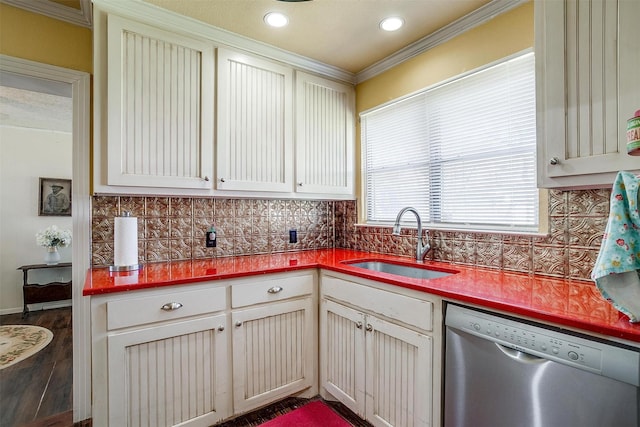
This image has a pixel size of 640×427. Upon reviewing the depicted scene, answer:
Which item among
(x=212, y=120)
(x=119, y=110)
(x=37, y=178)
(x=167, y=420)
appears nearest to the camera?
(x=167, y=420)

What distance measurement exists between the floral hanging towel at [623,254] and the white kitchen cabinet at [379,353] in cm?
62

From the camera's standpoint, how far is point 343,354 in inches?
75.8

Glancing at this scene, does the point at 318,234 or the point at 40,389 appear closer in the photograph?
the point at 40,389

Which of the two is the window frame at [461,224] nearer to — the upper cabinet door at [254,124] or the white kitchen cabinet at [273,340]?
the upper cabinet door at [254,124]

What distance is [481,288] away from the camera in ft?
4.63

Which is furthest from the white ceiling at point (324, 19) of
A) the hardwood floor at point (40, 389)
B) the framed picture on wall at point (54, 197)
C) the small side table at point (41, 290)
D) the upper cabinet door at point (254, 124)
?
the small side table at point (41, 290)

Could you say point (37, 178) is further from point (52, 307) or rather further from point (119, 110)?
point (119, 110)

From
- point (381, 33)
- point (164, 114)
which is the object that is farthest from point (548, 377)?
point (164, 114)

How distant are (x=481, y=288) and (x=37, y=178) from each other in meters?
5.35

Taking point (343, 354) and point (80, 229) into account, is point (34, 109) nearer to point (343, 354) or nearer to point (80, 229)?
point (80, 229)

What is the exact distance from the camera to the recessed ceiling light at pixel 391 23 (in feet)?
6.34

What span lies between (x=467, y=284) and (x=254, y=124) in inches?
64.7

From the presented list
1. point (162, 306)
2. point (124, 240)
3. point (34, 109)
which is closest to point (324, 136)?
point (124, 240)

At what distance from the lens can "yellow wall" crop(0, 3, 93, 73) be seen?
1.82 meters
